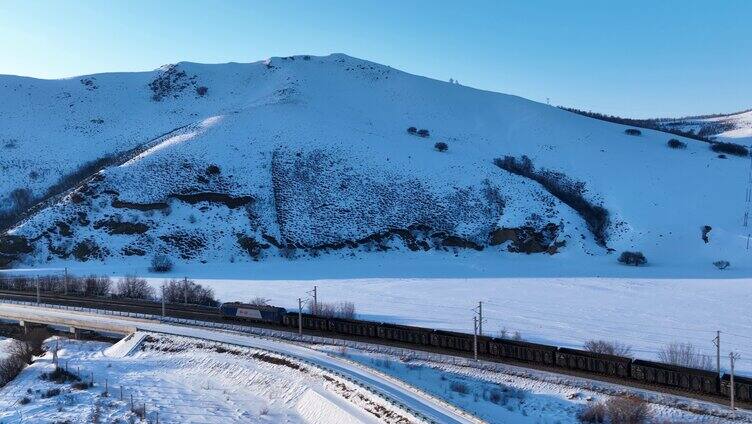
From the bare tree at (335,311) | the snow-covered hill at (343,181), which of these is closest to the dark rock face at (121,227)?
the snow-covered hill at (343,181)

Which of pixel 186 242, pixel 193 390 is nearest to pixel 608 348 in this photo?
pixel 193 390

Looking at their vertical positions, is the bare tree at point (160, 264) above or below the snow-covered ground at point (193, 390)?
above

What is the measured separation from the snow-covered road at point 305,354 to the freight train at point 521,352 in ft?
13.4

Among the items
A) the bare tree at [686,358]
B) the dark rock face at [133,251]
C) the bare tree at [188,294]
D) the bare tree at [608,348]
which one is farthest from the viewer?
the dark rock face at [133,251]

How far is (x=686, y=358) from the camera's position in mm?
30891

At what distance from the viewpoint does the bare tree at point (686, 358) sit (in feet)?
101

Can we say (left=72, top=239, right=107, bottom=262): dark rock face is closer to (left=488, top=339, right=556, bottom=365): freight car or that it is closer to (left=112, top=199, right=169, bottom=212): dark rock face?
(left=112, top=199, right=169, bottom=212): dark rock face

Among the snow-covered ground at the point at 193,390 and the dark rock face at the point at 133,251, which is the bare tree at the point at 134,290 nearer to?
the dark rock face at the point at 133,251

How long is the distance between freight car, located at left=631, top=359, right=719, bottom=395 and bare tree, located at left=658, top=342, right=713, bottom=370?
282 centimetres

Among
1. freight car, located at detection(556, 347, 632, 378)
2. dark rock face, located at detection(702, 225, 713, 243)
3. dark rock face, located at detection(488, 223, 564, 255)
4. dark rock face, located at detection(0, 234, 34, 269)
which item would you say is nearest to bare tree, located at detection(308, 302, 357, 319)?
freight car, located at detection(556, 347, 632, 378)

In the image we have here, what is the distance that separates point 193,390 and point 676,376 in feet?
85.8

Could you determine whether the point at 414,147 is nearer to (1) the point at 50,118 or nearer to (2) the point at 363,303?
(2) the point at 363,303

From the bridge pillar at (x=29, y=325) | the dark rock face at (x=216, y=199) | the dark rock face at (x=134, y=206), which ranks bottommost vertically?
the bridge pillar at (x=29, y=325)

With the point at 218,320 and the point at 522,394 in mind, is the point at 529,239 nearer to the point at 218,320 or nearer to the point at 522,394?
the point at 218,320
